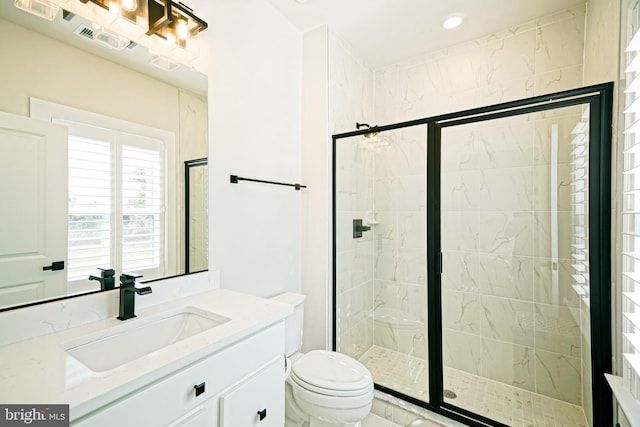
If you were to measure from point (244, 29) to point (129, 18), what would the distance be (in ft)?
2.17

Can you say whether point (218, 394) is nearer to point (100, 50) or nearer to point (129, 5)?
point (100, 50)

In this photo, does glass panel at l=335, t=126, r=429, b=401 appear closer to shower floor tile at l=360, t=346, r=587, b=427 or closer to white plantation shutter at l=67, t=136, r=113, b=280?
shower floor tile at l=360, t=346, r=587, b=427

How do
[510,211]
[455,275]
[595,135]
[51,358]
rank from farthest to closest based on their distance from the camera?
[455,275] → [510,211] → [595,135] → [51,358]

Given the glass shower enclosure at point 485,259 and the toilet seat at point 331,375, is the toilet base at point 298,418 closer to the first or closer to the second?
the toilet seat at point 331,375

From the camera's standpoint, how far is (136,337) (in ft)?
3.30

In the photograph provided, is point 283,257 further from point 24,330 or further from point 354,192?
point 24,330

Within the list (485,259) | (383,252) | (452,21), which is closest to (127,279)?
(383,252)

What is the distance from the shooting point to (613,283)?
1.22 metres

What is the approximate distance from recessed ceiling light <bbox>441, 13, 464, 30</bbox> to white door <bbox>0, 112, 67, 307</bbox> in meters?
2.30

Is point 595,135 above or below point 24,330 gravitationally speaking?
above

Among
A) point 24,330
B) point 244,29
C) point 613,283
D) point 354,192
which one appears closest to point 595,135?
point 613,283

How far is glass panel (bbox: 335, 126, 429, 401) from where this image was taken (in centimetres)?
210

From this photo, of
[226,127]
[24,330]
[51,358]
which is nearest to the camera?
[51,358]

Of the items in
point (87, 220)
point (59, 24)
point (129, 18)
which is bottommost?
point (87, 220)
